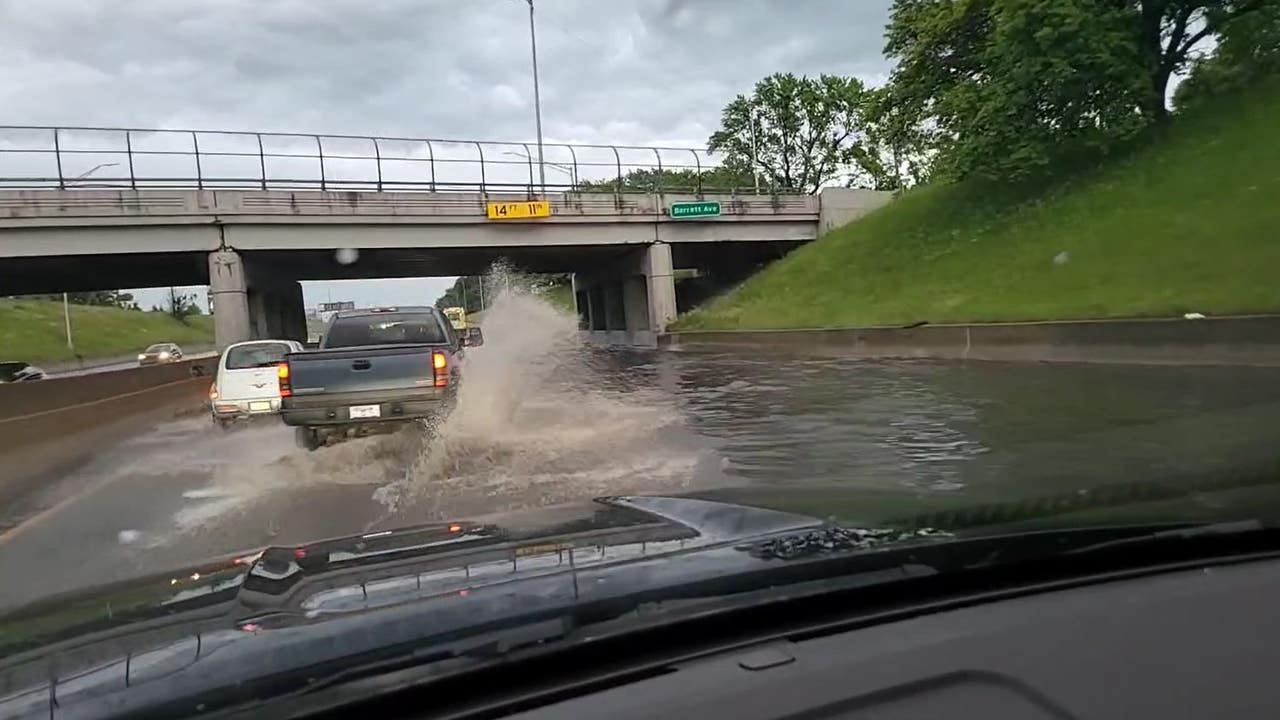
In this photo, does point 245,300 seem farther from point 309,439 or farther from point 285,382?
point 285,382

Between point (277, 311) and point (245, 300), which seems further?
point (277, 311)

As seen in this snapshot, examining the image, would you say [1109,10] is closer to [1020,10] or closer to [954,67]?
[1020,10]

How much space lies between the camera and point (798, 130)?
8356cm

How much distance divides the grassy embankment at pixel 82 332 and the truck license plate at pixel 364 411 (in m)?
69.9

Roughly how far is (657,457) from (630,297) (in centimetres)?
4307

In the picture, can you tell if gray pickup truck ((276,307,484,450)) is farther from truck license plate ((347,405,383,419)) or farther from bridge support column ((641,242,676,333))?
bridge support column ((641,242,676,333))

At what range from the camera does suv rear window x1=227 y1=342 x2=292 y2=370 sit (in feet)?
56.9

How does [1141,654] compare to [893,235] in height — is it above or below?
below

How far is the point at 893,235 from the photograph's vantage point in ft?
134

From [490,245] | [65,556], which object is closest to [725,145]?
[490,245]

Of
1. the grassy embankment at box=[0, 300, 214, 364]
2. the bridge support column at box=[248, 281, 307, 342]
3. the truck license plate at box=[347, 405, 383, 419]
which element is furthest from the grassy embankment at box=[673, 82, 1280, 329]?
the grassy embankment at box=[0, 300, 214, 364]

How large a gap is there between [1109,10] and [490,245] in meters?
25.2

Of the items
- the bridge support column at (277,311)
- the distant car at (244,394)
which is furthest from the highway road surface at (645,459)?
the bridge support column at (277,311)

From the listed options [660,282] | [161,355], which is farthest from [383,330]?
[161,355]
